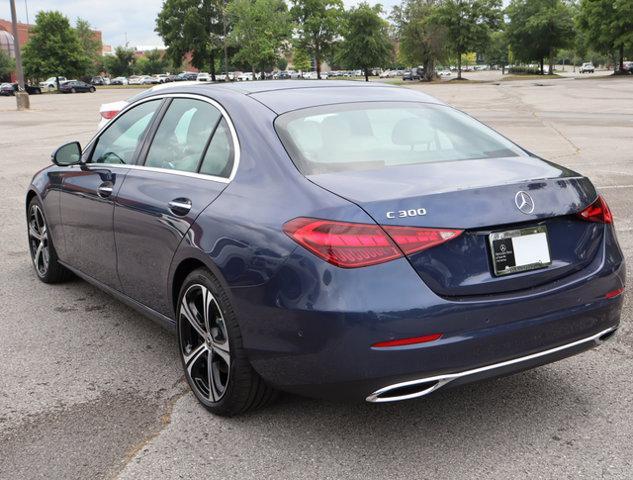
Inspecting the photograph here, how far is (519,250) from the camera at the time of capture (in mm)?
2992

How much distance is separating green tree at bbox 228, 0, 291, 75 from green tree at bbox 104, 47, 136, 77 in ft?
194

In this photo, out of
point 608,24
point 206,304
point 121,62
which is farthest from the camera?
point 121,62

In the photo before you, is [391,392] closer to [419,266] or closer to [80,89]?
[419,266]

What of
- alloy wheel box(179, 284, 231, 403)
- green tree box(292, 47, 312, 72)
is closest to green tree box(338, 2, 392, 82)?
green tree box(292, 47, 312, 72)

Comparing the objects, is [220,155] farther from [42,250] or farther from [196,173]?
[42,250]

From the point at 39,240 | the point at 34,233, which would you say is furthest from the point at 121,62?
the point at 39,240

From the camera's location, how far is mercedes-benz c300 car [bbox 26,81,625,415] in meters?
2.83

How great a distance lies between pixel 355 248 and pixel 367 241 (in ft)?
0.17

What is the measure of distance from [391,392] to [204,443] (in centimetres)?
91

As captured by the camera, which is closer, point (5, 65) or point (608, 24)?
point (608, 24)

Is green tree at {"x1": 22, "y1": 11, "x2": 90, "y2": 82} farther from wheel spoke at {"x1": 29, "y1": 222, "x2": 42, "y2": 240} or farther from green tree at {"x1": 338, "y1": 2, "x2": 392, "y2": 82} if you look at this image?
wheel spoke at {"x1": 29, "y1": 222, "x2": 42, "y2": 240}

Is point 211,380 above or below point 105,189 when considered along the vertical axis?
below

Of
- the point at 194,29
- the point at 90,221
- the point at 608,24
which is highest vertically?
the point at 194,29

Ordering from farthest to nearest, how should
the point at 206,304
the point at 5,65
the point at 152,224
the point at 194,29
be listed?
the point at 5,65 < the point at 194,29 < the point at 152,224 < the point at 206,304
